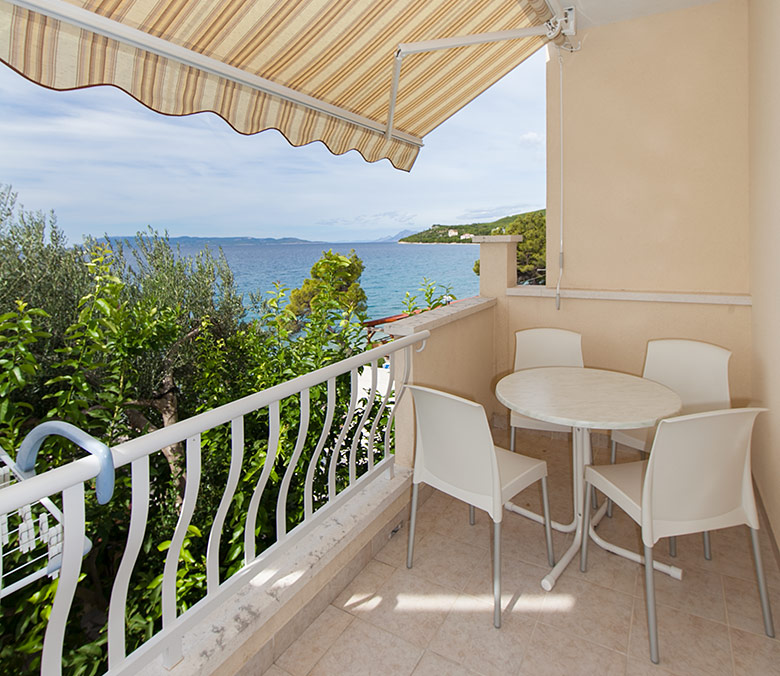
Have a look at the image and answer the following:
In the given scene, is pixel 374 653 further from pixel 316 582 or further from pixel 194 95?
pixel 194 95

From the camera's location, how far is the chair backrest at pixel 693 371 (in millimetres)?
2822

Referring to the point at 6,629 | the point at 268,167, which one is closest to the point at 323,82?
the point at 6,629

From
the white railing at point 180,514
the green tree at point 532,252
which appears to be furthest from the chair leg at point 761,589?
the green tree at point 532,252

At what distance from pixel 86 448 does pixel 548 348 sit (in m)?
3.03

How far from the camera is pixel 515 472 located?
7.71ft

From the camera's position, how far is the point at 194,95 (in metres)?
2.16

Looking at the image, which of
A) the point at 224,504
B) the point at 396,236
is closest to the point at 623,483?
→ the point at 224,504

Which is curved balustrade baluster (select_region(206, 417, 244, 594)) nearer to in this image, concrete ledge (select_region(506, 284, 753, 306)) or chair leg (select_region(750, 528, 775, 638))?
chair leg (select_region(750, 528, 775, 638))

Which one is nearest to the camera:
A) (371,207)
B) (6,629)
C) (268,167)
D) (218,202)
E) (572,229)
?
(6,629)

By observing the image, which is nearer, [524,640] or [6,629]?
[524,640]

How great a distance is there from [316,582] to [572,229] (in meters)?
3.39

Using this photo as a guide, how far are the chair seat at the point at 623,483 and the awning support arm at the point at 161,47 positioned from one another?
2.52m

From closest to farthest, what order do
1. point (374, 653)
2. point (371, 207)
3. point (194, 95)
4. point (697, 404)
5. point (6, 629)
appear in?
point (374, 653) → point (194, 95) → point (6, 629) → point (697, 404) → point (371, 207)

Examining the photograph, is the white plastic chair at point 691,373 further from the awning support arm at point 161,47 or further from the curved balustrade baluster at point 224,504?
the awning support arm at point 161,47
